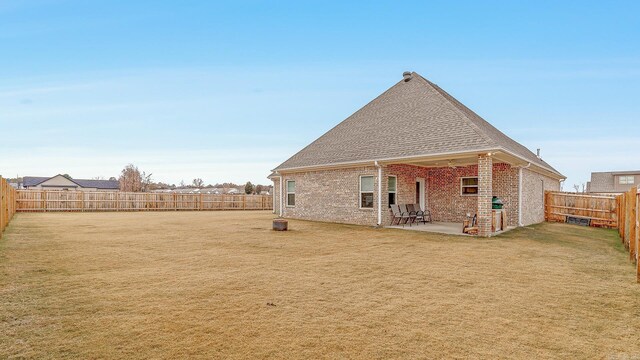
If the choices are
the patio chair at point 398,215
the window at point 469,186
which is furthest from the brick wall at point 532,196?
the patio chair at point 398,215

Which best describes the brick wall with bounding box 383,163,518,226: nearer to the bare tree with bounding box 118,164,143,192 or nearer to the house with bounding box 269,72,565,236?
the house with bounding box 269,72,565,236

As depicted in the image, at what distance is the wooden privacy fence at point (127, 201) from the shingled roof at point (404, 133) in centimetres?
1500

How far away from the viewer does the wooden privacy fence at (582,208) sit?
16922 millimetres

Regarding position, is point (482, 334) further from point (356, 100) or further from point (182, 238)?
point (356, 100)

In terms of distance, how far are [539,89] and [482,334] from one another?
18.4m

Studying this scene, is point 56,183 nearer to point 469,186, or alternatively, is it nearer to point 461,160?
point 469,186

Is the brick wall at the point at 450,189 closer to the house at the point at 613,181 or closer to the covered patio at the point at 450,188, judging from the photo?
the covered patio at the point at 450,188

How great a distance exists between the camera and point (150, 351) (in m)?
3.16

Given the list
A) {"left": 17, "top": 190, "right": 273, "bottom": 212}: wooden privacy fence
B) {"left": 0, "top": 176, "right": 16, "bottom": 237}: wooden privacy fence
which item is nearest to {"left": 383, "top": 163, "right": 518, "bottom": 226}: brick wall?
{"left": 0, "top": 176, "right": 16, "bottom": 237}: wooden privacy fence

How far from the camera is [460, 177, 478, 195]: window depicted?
15686 mm

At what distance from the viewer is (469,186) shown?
15.8 metres

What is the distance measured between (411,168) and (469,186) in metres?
2.88

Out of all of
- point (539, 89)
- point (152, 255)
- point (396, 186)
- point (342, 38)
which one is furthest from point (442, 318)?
point (539, 89)

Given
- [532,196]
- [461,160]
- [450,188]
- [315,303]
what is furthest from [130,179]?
[315,303]
